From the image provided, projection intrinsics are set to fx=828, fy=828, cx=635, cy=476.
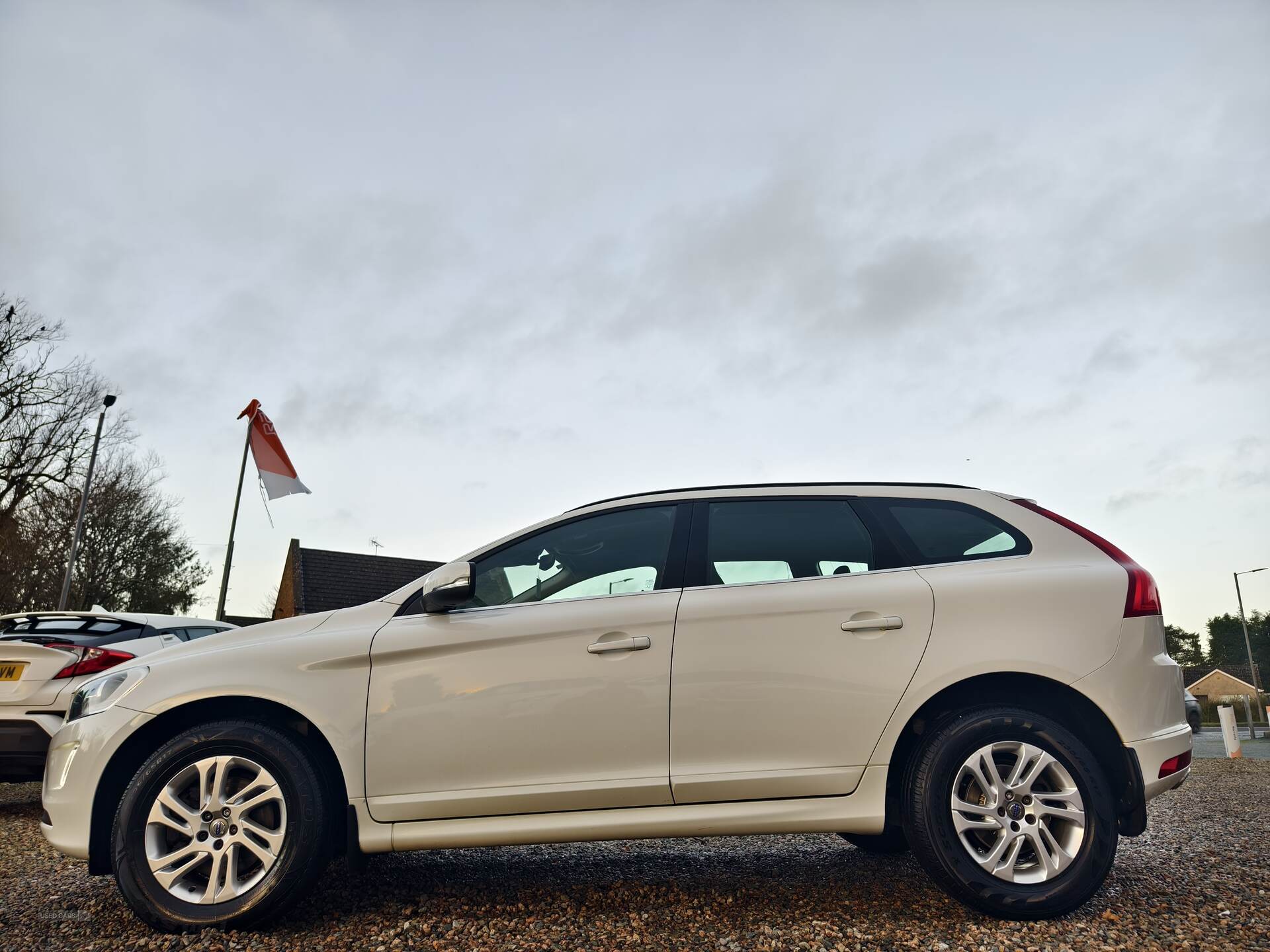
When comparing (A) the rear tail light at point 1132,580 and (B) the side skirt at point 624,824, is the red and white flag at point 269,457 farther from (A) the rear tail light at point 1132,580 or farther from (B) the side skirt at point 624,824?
(A) the rear tail light at point 1132,580

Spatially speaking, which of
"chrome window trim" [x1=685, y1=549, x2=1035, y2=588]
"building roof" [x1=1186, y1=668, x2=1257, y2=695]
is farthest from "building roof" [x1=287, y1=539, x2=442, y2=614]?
"building roof" [x1=1186, y1=668, x2=1257, y2=695]

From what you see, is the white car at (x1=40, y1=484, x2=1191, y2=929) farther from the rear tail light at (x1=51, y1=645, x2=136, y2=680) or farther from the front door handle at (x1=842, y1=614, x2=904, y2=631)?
the rear tail light at (x1=51, y1=645, x2=136, y2=680)

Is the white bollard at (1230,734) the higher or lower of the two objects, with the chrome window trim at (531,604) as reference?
lower

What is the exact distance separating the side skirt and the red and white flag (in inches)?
674

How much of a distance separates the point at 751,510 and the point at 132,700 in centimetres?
267

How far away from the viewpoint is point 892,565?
350cm

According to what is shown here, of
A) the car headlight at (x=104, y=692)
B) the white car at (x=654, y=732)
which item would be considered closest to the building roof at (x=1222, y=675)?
the white car at (x=654, y=732)

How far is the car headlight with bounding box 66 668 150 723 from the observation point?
10.9 ft

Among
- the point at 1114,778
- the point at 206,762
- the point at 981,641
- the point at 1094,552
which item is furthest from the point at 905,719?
the point at 206,762

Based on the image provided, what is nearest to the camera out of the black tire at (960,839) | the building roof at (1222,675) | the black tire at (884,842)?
the black tire at (960,839)

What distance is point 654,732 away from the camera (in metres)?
3.20

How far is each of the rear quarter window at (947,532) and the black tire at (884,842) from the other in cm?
158

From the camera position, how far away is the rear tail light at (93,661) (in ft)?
18.7

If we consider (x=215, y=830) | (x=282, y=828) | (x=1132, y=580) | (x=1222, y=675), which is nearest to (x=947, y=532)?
(x=1132, y=580)
